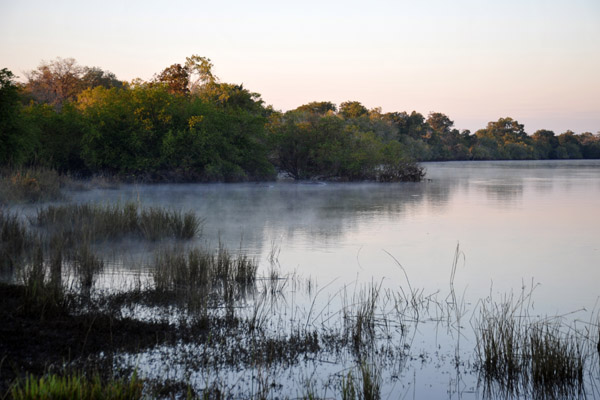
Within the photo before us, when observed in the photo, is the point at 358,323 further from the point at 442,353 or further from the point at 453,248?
the point at 453,248

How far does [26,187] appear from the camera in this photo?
56.2 feet

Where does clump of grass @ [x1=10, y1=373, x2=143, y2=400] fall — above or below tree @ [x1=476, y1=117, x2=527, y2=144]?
Result: below

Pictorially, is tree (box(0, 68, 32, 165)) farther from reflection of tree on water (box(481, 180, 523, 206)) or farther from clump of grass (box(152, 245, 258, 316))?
reflection of tree on water (box(481, 180, 523, 206))

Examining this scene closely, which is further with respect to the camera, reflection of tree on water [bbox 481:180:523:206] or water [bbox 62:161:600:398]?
reflection of tree on water [bbox 481:180:523:206]

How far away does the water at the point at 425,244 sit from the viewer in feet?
23.5

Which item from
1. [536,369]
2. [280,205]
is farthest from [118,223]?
[280,205]

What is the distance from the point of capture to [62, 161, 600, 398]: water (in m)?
7.17

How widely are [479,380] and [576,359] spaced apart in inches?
35.3

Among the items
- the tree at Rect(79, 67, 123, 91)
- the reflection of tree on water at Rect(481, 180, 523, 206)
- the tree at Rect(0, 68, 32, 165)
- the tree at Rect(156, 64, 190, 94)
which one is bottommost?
the reflection of tree on water at Rect(481, 180, 523, 206)

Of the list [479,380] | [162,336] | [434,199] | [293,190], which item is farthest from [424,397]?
[293,190]

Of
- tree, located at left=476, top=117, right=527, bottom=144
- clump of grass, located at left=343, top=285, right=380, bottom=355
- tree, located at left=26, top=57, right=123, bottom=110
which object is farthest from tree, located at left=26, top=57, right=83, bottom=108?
tree, located at left=476, top=117, right=527, bottom=144

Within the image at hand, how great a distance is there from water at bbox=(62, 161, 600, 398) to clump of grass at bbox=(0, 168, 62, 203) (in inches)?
127

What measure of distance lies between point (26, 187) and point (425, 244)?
38.6ft

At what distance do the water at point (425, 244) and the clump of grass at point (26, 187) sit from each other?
10.6 feet
